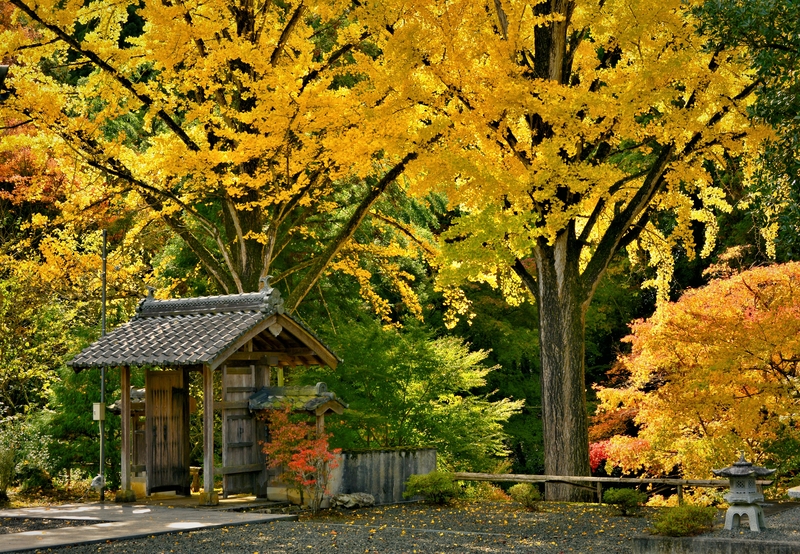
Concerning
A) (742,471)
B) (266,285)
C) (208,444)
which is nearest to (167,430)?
(208,444)

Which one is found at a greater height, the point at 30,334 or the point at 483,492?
the point at 30,334

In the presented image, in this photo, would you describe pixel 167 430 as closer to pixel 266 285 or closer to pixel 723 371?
pixel 266 285

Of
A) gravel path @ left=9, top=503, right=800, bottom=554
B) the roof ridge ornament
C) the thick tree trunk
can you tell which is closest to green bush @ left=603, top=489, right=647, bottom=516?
gravel path @ left=9, top=503, right=800, bottom=554

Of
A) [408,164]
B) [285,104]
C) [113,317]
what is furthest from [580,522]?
[113,317]

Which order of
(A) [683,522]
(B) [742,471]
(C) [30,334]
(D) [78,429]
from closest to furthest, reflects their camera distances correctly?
(A) [683,522]
(B) [742,471]
(D) [78,429]
(C) [30,334]

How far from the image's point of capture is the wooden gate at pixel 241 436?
1433 centimetres

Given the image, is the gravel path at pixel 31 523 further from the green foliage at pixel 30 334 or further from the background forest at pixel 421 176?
the green foliage at pixel 30 334

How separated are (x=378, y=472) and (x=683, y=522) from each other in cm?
618

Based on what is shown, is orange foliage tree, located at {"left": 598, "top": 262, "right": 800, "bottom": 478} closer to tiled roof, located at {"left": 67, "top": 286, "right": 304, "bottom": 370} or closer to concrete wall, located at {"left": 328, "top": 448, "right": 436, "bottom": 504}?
concrete wall, located at {"left": 328, "top": 448, "right": 436, "bottom": 504}

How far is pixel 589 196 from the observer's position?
15078mm

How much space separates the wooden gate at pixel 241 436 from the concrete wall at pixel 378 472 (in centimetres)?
120

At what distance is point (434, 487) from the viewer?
1473cm

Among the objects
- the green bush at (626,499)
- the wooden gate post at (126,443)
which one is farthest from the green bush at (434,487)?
the wooden gate post at (126,443)

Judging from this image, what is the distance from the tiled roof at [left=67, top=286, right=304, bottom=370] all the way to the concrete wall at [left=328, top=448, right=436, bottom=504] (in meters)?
2.51
